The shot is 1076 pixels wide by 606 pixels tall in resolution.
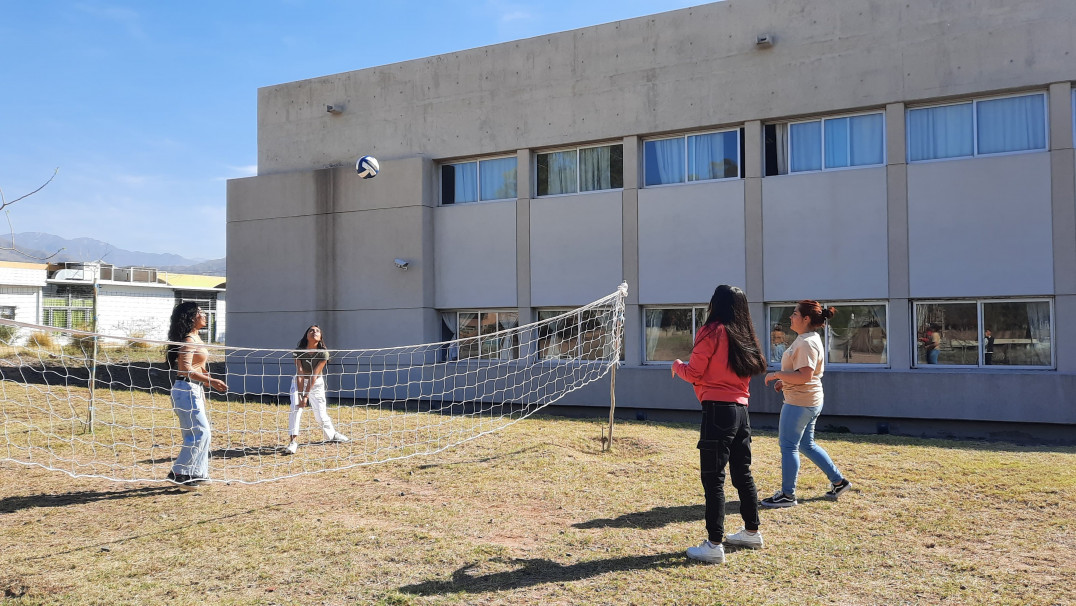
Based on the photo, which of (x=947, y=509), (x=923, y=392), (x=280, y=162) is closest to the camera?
(x=947, y=509)

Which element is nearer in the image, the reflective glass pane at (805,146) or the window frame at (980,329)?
the window frame at (980,329)

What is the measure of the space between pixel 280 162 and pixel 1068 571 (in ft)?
53.5

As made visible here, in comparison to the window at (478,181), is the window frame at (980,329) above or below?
below

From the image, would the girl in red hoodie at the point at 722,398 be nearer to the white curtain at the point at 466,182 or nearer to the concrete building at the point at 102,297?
the white curtain at the point at 466,182

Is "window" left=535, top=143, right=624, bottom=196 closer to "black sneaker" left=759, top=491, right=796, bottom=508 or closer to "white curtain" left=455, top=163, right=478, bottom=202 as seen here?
"white curtain" left=455, top=163, right=478, bottom=202

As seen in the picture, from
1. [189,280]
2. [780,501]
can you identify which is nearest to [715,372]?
[780,501]

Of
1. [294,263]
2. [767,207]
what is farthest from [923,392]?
[294,263]

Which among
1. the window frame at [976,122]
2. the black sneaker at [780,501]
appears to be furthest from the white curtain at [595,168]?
the black sneaker at [780,501]

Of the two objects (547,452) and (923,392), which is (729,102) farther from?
(547,452)

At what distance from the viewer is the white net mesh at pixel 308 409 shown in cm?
891

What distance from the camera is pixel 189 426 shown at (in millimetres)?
7176

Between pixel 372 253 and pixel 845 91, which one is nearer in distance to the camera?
pixel 845 91

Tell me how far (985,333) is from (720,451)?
28.7ft

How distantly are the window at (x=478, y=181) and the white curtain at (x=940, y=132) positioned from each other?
714 cm
